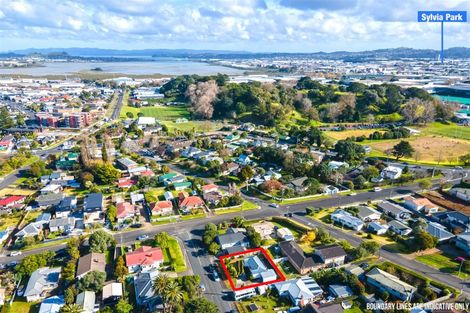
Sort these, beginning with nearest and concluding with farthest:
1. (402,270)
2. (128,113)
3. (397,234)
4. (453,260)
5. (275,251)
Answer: (402,270)
(453,260)
(275,251)
(397,234)
(128,113)

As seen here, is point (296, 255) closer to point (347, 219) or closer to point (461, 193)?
point (347, 219)

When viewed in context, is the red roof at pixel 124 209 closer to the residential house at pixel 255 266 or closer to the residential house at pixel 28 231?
the residential house at pixel 28 231

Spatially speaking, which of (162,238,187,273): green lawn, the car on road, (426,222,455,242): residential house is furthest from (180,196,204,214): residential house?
(426,222,455,242): residential house

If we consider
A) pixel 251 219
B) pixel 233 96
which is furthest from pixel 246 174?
pixel 233 96

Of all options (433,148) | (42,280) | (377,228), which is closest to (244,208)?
(377,228)

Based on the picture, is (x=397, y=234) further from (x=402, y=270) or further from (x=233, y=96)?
(x=233, y=96)

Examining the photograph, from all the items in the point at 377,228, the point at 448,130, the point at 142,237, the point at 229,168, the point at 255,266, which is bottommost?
the point at 255,266
